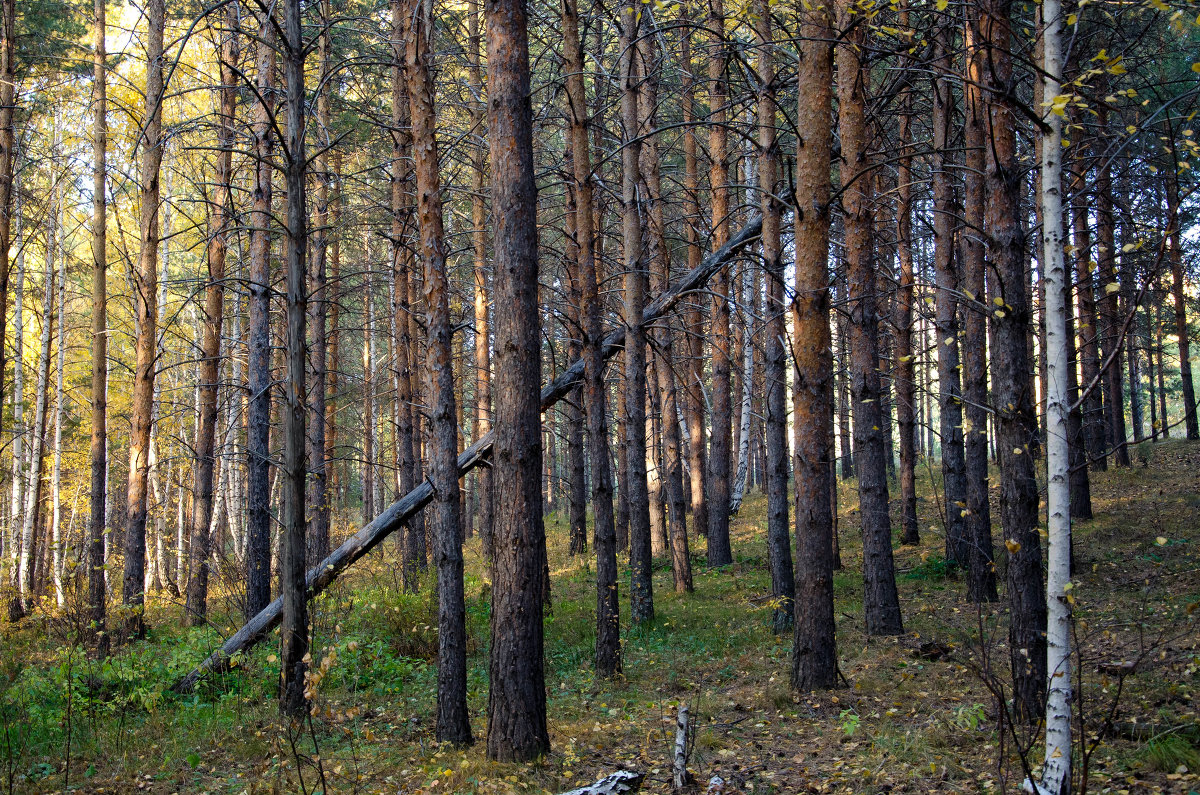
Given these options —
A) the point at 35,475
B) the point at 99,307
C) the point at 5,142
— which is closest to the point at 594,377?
the point at 5,142

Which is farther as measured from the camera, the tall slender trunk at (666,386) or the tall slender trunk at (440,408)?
the tall slender trunk at (666,386)

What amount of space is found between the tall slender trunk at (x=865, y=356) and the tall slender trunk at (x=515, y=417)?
14.5 feet

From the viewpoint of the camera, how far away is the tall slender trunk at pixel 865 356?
340 inches

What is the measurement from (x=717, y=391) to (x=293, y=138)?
10860 mm

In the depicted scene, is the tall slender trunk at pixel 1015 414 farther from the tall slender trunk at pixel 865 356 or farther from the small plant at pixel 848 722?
the tall slender trunk at pixel 865 356

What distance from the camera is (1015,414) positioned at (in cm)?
518

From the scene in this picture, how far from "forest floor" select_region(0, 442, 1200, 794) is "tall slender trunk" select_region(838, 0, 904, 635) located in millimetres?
632

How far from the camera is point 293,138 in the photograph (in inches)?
233

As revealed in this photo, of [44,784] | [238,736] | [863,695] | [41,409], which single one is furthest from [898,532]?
[41,409]

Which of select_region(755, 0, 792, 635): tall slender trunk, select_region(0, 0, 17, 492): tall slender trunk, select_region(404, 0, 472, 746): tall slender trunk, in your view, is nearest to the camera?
select_region(404, 0, 472, 746): tall slender trunk

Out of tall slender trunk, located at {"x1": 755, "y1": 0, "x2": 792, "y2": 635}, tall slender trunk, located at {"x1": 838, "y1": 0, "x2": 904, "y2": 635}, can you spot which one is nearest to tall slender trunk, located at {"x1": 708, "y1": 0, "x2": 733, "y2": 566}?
tall slender trunk, located at {"x1": 755, "y1": 0, "x2": 792, "y2": 635}

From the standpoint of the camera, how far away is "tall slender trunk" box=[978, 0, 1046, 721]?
17.7ft

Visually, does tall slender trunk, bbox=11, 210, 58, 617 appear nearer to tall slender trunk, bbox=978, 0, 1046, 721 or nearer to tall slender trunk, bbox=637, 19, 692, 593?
tall slender trunk, bbox=637, 19, 692, 593

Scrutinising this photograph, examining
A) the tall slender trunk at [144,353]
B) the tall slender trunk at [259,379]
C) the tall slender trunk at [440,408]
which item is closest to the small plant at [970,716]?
the tall slender trunk at [440,408]
